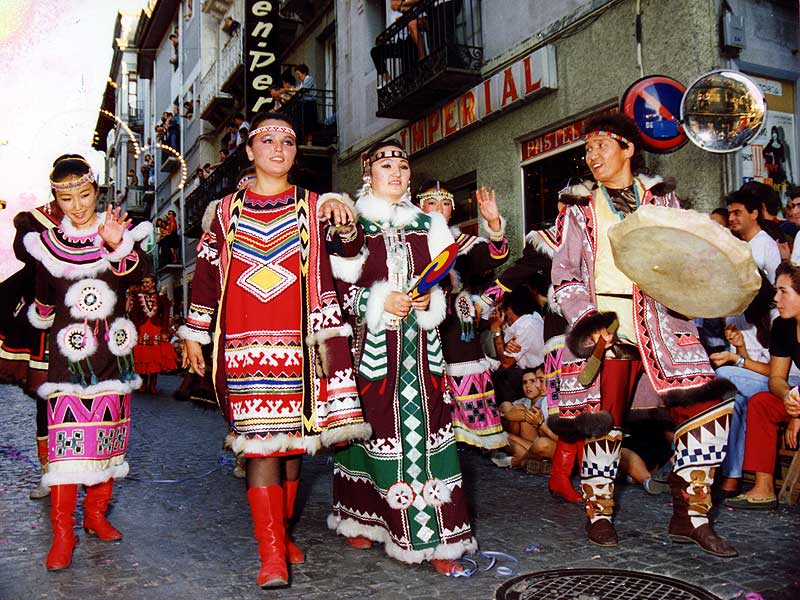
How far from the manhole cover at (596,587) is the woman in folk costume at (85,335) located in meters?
2.25

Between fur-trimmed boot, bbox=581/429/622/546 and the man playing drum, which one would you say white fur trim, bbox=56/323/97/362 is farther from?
fur-trimmed boot, bbox=581/429/622/546

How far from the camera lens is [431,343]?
13.1 ft

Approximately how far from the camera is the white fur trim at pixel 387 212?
4.04m

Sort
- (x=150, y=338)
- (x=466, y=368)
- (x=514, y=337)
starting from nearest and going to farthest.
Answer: (x=466, y=368), (x=514, y=337), (x=150, y=338)

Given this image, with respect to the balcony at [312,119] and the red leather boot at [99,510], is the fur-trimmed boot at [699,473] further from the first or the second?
Answer: the balcony at [312,119]

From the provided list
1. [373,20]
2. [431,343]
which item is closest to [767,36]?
[431,343]

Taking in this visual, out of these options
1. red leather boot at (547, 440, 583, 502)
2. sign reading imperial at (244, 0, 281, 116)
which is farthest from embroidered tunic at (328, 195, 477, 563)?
sign reading imperial at (244, 0, 281, 116)

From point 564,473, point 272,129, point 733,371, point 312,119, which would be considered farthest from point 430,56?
point 272,129

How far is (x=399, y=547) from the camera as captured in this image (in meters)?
3.78

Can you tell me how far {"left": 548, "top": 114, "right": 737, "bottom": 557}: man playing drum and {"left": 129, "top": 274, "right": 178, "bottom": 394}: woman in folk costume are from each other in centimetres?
1097

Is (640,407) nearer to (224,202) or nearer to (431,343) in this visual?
(431,343)

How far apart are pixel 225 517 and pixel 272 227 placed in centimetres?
212

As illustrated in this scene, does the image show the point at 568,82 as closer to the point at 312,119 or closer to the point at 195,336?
the point at 195,336

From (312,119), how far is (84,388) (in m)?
13.9
